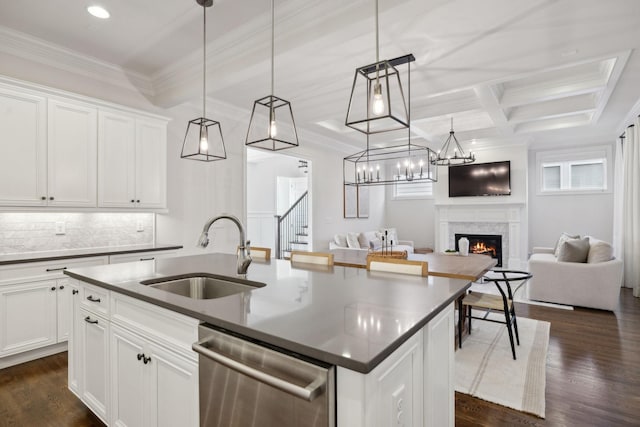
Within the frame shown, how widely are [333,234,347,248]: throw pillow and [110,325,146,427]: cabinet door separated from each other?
17.2 feet

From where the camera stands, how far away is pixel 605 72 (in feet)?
12.8

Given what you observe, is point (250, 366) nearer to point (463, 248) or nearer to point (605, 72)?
point (463, 248)

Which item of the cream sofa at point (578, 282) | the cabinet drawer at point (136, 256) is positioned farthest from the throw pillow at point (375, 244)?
the cabinet drawer at point (136, 256)

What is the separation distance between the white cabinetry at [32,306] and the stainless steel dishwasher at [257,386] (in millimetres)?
2217

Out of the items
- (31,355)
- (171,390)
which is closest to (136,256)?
(31,355)

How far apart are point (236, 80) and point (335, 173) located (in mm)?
4254

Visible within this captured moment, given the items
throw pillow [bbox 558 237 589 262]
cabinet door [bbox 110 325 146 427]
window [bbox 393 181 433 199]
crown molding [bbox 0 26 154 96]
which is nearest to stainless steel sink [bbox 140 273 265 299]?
cabinet door [bbox 110 325 146 427]

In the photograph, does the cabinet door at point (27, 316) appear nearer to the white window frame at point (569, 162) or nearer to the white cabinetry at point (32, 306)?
the white cabinetry at point (32, 306)

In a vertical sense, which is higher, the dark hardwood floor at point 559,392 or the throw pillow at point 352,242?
the throw pillow at point 352,242

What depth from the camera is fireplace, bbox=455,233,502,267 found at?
7.41m

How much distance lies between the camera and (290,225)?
8.46 metres

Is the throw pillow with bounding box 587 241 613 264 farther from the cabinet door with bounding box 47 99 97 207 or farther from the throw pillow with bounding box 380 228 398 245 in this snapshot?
the cabinet door with bounding box 47 99 97 207

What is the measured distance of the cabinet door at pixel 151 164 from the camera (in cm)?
375

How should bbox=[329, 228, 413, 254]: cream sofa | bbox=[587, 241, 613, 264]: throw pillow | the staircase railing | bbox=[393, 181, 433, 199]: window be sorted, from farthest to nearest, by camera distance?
bbox=[393, 181, 433, 199]: window → the staircase railing → bbox=[329, 228, 413, 254]: cream sofa → bbox=[587, 241, 613, 264]: throw pillow
